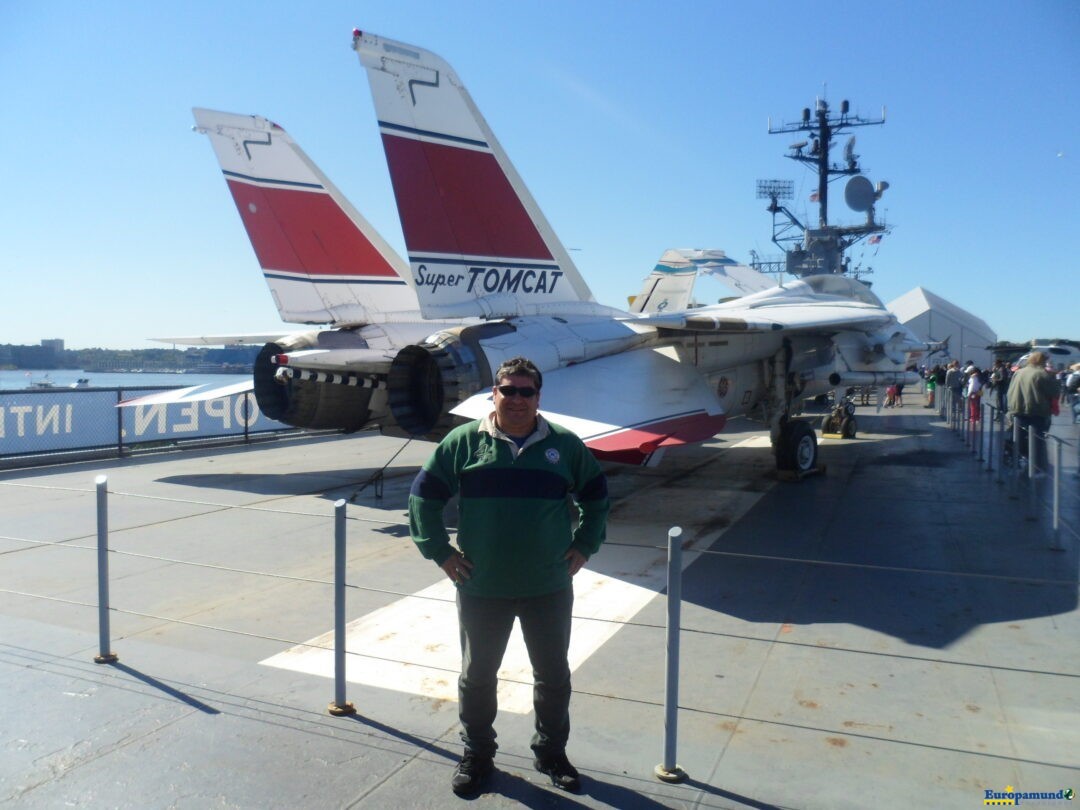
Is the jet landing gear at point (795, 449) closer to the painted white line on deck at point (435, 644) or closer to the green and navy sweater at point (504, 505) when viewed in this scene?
the painted white line on deck at point (435, 644)

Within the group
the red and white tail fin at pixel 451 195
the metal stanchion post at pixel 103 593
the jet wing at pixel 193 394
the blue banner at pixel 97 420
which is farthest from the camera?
the jet wing at pixel 193 394

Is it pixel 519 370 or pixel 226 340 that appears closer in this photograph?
pixel 519 370

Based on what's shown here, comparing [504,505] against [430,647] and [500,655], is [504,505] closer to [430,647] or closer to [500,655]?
[500,655]

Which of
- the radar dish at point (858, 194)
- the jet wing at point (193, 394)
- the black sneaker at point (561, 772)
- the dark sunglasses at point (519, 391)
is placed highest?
the radar dish at point (858, 194)

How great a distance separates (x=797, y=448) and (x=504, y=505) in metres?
10.0

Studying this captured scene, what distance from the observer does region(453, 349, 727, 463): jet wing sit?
7.88 meters

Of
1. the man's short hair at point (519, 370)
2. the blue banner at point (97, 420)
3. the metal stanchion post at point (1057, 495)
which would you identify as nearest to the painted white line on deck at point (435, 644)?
the man's short hair at point (519, 370)

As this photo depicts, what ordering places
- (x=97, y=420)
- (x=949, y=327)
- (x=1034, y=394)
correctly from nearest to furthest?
(x=1034, y=394)
(x=97, y=420)
(x=949, y=327)

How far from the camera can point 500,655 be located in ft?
11.8

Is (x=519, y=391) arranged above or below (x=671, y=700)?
above

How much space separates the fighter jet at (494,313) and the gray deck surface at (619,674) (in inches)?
54.7

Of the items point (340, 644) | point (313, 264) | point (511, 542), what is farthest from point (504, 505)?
point (313, 264)

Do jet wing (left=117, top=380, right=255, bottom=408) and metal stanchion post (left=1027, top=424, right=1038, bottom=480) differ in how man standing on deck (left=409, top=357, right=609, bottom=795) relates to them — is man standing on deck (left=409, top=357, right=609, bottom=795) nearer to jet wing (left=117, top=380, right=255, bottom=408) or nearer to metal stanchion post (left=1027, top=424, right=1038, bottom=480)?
metal stanchion post (left=1027, top=424, right=1038, bottom=480)

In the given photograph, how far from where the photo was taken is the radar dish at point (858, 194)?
111ft
